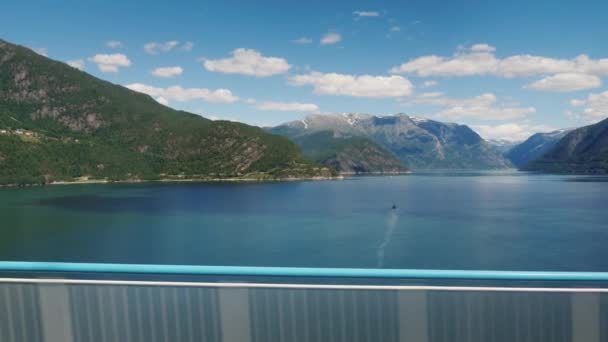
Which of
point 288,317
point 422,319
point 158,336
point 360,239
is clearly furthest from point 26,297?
point 360,239

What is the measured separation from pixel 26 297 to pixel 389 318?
134 inches

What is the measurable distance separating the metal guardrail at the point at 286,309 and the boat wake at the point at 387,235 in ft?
122

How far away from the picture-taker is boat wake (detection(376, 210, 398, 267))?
42.9 meters

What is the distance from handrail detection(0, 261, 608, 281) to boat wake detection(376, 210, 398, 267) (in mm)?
37401

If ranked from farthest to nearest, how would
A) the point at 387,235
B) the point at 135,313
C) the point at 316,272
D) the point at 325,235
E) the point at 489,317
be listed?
the point at 325,235
the point at 387,235
the point at 135,313
the point at 489,317
the point at 316,272

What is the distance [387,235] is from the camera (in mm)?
55656

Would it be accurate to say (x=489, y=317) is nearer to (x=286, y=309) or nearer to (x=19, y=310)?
(x=286, y=309)

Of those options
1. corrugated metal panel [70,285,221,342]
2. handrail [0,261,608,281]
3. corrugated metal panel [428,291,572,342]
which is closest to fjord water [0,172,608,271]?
corrugated metal panel [428,291,572,342]

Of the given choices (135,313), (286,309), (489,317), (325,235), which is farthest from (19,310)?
(325,235)

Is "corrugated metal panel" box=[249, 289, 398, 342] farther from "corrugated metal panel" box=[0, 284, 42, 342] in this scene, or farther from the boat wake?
the boat wake

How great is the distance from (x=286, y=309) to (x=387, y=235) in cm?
5345

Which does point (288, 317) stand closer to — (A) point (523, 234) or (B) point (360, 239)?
(B) point (360, 239)

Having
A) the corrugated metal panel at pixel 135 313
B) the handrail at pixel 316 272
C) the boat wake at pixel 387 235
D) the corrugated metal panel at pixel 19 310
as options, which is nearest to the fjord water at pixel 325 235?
the boat wake at pixel 387 235

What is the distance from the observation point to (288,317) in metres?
3.89
